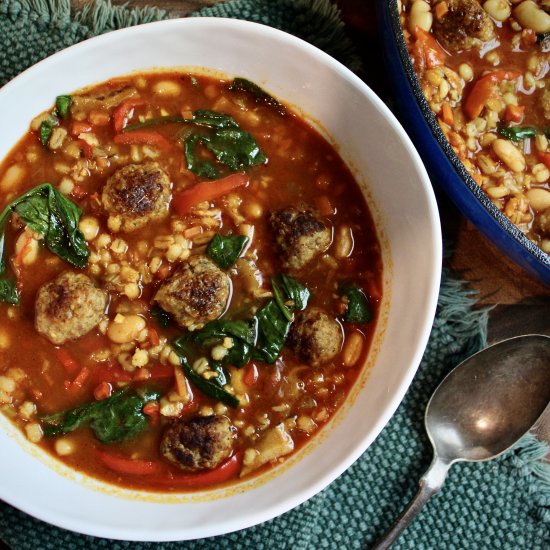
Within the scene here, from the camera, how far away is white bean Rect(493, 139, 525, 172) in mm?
5352

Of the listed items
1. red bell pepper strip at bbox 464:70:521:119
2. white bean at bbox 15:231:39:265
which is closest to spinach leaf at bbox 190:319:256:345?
white bean at bbox 15:231:39:265

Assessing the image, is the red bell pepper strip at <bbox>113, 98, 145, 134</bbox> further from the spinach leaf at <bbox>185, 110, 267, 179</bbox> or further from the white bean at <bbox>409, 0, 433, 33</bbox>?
the white bean at <bbox>409, 0, 433, 33</bbox>

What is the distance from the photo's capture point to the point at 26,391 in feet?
15.7

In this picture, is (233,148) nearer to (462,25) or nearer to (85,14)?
(85,14)

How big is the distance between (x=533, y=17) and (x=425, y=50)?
82 cm

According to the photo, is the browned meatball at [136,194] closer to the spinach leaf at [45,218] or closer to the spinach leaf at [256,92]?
the spinach leaf at [45,218]

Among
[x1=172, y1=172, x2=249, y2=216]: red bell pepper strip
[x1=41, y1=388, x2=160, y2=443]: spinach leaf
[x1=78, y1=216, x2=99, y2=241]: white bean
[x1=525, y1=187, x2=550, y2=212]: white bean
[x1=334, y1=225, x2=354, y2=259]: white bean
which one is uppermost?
[x1=172, y1=172, x2=249, y2=216]: red bell pepper strip

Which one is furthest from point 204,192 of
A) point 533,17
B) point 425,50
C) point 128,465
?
point 533,17

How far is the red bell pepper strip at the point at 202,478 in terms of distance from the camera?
15.6 ft

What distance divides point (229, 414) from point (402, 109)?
2.17 meters

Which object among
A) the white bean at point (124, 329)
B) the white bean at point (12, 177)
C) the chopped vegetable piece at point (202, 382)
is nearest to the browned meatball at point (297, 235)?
the chopped vegetable piece at point (202, 382)

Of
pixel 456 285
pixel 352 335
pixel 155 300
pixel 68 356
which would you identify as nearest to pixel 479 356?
pixel 456 285

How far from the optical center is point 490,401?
5293mm

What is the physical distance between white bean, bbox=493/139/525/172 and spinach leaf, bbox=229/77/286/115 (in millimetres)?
1477
